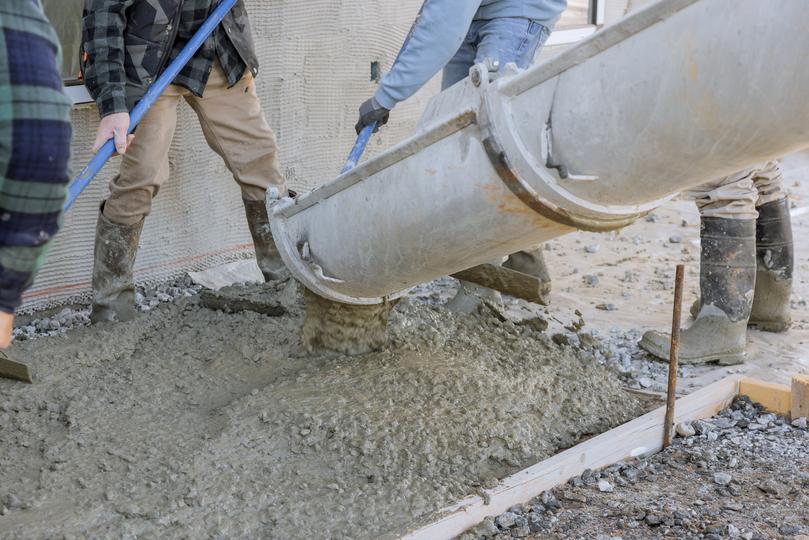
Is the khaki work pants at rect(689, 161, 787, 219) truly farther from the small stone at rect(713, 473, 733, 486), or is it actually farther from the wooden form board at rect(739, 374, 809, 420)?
the small stone at rect(713, 473, 733, 486)

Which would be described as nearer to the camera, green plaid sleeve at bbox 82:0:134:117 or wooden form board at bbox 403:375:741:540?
wooden form board at bbox 403:375:741:540

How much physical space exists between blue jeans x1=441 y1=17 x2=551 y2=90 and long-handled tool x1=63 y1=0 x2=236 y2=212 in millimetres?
1011

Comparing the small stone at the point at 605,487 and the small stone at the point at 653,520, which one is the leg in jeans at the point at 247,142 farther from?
the small stone at the point at 653,520

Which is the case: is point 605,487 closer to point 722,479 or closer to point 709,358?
point 722,479

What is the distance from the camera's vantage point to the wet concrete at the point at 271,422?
2.62 m

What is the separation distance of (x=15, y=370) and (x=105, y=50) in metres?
1.26

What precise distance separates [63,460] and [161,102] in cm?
169

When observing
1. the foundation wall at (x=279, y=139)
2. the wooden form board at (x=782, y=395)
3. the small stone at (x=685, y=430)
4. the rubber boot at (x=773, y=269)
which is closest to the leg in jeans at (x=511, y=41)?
the small stone at (x=685, y=430)

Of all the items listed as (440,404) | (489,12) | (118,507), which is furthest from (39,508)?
(489,12)

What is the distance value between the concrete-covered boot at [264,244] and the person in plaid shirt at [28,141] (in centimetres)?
275

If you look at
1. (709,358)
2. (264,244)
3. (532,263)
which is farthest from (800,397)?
(264,244)

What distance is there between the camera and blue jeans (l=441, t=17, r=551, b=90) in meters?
3.83

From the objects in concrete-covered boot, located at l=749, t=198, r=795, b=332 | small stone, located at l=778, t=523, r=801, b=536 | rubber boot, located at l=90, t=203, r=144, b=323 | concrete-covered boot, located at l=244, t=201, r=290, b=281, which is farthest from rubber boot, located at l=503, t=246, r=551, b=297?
small stone, located at l=778, t=523, r=801, b=536

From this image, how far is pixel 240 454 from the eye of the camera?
2.86 m
